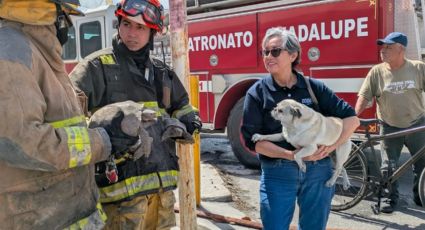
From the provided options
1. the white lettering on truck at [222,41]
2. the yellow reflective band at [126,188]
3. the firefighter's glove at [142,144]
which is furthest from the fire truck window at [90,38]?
the firefighter's glove at [142,144]

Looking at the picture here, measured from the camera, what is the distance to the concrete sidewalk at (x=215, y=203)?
3.96 metres

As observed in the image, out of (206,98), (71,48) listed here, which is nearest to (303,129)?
(206,98)

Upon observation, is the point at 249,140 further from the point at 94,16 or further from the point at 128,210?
the point at 94,16

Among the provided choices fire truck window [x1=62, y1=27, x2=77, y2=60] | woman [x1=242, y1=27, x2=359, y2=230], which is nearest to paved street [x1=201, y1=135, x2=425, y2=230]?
woman [x1=242, y1=27, x2=359, y2=230]

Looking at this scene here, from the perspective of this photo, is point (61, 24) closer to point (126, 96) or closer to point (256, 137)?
point (126, 96)

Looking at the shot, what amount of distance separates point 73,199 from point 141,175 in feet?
2.00

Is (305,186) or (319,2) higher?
(319,2)

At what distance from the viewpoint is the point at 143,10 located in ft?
7.63

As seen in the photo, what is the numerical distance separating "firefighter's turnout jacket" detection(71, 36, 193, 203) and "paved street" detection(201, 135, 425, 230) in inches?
92.8

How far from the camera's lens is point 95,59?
2311mm

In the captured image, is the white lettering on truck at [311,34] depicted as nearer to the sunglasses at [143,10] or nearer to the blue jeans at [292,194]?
the blue jeans at [292,194]

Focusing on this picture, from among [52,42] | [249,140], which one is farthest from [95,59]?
[249,140]

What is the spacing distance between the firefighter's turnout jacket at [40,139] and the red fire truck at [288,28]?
13.5 feet

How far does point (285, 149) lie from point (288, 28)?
3385mm
